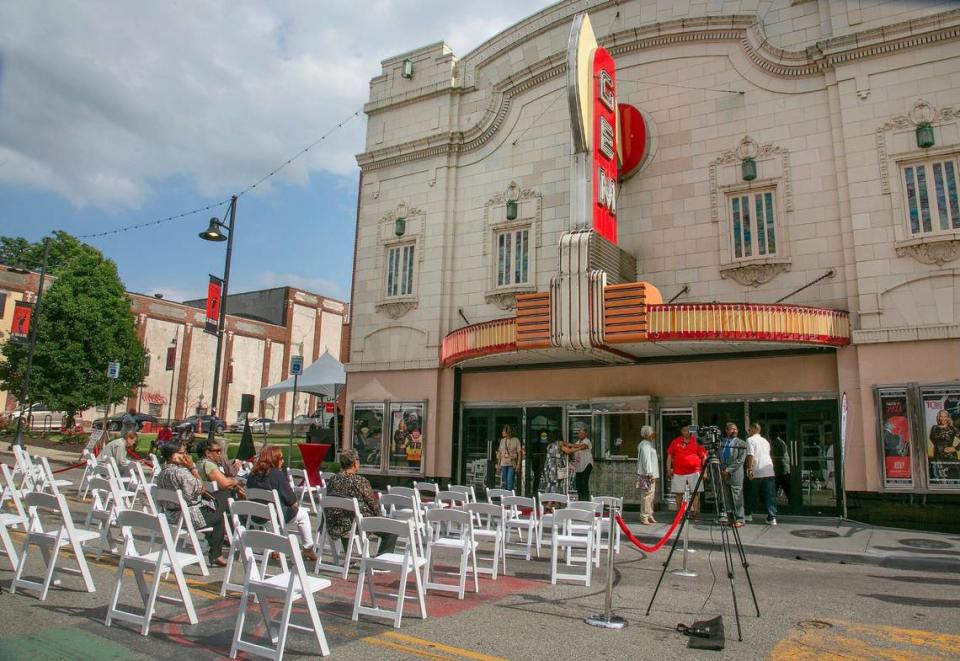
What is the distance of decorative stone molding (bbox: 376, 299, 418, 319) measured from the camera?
790 inches

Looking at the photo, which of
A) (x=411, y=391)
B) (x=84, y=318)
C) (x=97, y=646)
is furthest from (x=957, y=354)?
(x=84, y=318)

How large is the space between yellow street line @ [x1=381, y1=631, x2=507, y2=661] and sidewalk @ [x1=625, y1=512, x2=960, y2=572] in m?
5.17

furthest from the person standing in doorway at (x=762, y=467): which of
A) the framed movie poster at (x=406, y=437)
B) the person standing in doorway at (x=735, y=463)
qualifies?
the framed movie poster at (x=406, y=437)

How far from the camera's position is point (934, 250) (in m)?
13.5

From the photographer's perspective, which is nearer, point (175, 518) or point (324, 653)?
point (324, 653)

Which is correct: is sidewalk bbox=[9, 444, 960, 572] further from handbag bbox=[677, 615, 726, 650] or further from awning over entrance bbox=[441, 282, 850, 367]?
handbag bbox=[677, 615, 726, 650]

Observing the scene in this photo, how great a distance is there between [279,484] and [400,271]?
12.6 m

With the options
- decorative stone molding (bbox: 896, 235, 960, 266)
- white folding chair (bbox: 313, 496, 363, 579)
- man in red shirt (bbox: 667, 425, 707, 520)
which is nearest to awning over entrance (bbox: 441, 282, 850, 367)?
decorative stone molding (bbox: 896, 235, 960, 266)

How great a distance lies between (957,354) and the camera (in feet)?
42.8

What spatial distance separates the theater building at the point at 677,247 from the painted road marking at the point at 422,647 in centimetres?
906

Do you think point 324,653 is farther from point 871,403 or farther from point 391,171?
point 391,171

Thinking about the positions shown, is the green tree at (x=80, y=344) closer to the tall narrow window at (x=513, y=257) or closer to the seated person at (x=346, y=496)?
the tall narrow window at (x=513, y=257)

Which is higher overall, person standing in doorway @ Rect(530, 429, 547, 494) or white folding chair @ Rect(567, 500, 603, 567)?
person standing in doorway @ Rect(530, 429, 547, 494)

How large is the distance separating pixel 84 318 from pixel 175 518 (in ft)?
106
